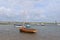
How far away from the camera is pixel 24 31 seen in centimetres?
6606

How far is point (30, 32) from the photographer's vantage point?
2579 inches

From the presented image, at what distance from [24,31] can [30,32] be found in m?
2.36
